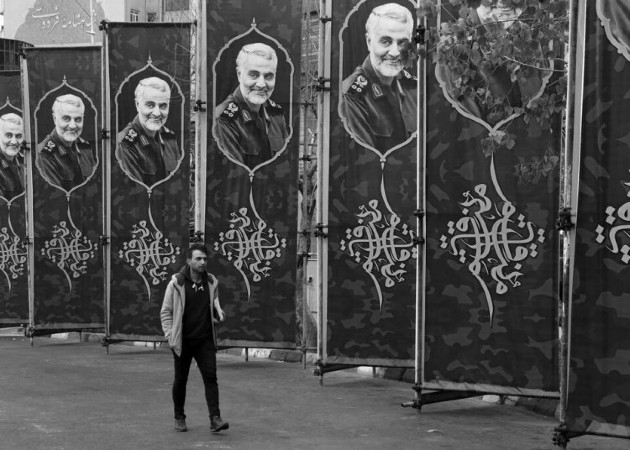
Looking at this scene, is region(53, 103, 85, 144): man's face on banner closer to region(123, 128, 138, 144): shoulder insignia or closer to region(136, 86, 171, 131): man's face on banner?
region(123, 128, 138, 144): shoulder insignia

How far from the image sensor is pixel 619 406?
9.43m

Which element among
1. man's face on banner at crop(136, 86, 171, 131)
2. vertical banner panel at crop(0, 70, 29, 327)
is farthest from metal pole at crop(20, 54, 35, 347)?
man's face on banner at crop(136, 86, 171, 131)

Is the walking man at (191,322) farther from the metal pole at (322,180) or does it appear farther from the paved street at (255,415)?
the metal pole at (322,180)

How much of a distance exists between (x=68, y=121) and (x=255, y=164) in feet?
20.5

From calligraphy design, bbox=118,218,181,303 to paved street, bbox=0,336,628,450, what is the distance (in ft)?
7.34

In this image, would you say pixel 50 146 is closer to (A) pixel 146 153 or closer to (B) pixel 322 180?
(A) pixel 146 153

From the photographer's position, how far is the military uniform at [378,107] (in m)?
15.0

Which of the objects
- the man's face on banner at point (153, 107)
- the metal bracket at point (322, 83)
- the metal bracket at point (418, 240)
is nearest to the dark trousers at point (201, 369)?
the metal bracket at point (418, 240)

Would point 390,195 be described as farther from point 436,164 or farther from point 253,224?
point 253,224

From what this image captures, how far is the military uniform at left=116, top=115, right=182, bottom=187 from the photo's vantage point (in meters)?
20.5

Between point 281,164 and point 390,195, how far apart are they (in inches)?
135

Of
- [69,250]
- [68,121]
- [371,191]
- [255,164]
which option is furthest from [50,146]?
[371,191]

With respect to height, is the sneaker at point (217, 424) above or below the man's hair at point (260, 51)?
below

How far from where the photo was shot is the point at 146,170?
20672mm
